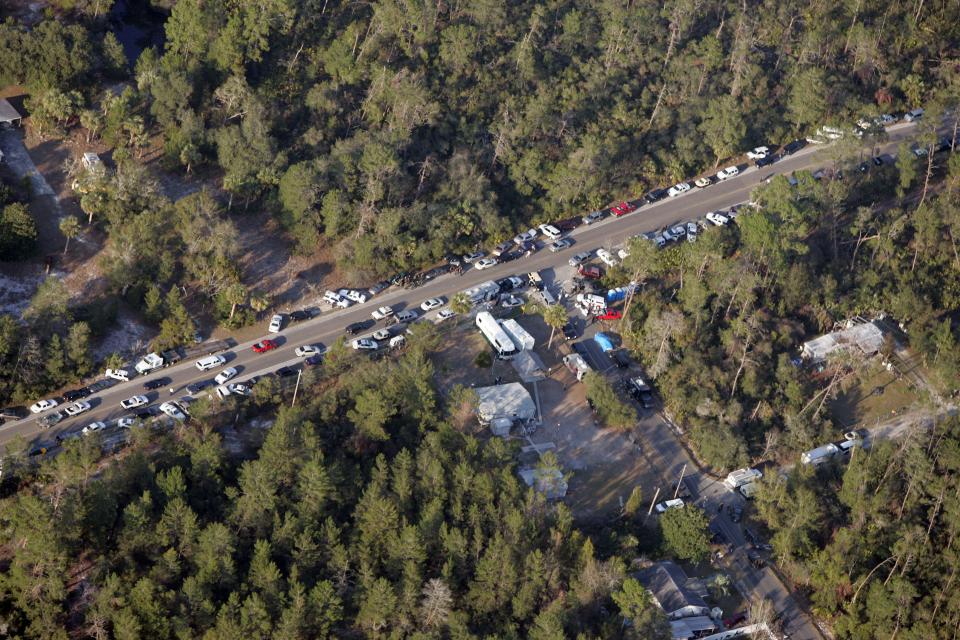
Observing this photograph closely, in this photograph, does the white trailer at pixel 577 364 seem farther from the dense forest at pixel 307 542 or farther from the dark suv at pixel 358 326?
the dark suv at pixel 358 326

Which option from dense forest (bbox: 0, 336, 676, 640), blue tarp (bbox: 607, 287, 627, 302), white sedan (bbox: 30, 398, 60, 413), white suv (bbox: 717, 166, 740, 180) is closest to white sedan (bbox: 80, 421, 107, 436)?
dense forest (bbox: 0, 336, 676, 640)

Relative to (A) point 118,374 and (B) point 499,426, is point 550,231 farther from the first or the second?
(A) point 118,374

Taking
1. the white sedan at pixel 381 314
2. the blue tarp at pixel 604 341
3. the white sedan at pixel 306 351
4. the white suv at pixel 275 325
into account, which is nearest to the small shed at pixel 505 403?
the blue tarp at pixel 604 341

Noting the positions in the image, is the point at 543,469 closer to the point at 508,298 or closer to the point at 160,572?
the point at 508,298

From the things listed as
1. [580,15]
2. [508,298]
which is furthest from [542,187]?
[580,15]

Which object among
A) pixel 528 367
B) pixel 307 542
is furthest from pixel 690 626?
pixel 307 542

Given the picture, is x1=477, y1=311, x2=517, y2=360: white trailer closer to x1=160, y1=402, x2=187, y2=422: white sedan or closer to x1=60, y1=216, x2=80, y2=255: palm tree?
x1=160, y1=402, x2=187, y2=422: white sedan

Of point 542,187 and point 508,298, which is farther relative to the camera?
point 542,187
